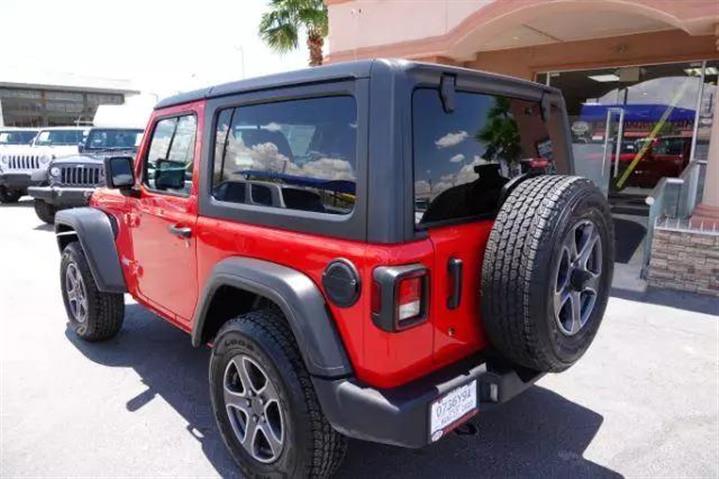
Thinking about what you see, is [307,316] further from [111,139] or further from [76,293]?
[111,139]

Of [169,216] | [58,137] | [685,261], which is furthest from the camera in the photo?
[58,137]

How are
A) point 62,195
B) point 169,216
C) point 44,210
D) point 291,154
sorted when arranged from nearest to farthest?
point 291,154, point 169,216, point 62,195, point 44,210

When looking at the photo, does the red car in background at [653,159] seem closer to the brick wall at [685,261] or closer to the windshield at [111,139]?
the brick wall at [685,261]

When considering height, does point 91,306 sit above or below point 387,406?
below

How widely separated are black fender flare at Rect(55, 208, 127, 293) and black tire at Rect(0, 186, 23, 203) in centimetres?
1153

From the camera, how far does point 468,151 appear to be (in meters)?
2.35

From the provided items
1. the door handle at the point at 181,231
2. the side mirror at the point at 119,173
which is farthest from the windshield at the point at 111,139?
the door handle at the point at 181,231

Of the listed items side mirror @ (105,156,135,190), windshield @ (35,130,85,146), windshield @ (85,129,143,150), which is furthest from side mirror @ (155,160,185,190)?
windshield @ (35,130,85,146)

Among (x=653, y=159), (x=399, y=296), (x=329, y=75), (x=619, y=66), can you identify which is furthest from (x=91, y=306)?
(x=653, y=159)

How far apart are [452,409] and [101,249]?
2924mm

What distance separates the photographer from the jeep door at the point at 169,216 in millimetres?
2988

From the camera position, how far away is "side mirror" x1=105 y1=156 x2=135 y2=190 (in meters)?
3.46

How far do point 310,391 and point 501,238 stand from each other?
1041 millimetres

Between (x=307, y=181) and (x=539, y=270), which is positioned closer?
(x=539, y=270)
